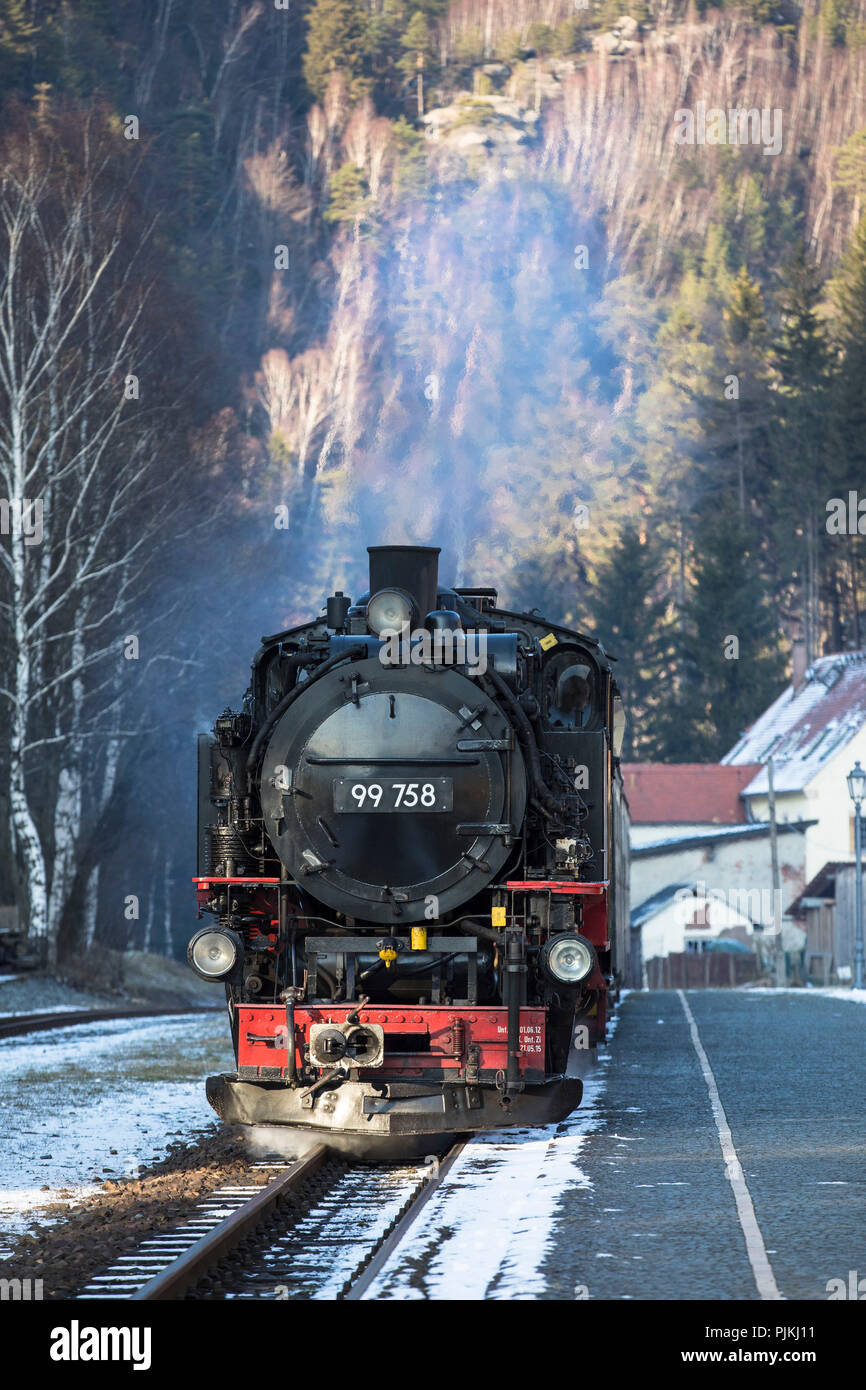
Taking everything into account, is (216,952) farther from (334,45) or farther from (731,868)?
(334,45)

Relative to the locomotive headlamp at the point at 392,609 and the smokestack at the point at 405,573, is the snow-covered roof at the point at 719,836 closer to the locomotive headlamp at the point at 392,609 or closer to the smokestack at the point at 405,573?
the smokestack at the point at 405,573

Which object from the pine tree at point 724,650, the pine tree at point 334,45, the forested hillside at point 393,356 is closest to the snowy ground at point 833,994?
the forested hillside at point 393,356

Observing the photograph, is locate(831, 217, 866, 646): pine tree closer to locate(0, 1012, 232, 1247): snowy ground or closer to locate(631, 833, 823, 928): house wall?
locate(631, 833, 823, 928): house wall

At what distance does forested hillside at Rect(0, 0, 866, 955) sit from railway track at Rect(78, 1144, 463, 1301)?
20.4 meters

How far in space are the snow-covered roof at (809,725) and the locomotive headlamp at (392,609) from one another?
174ft

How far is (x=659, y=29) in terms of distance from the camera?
427 feet

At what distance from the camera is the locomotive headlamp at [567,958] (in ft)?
35.1

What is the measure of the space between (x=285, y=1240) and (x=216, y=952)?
3.15m

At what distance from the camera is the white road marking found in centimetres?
680

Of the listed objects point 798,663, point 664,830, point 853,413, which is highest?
point 853,413

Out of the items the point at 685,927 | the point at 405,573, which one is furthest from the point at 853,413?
the point at 405,573

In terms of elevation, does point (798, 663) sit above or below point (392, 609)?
above

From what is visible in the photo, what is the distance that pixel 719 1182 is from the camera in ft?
30.3
